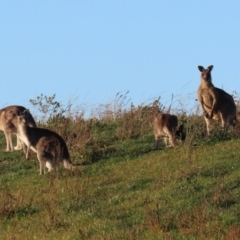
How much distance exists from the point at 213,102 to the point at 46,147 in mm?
3879

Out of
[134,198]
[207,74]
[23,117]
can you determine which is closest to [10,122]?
[23,117]

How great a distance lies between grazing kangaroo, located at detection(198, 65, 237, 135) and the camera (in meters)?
16.0

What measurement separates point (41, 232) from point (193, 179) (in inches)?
103

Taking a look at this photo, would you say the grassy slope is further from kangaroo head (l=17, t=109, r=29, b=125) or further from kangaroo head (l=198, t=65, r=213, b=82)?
kangaroo head (l=198, t=65, r=213, b=82)

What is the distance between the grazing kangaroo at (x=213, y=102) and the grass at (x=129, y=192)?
374 millimetres

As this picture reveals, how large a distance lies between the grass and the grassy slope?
0.01 meters

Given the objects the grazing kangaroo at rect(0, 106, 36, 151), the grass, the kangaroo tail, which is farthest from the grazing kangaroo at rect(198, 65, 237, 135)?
the grazing kangaroo at rect(0, 106, 36, 151)

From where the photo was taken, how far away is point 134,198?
11.0 m

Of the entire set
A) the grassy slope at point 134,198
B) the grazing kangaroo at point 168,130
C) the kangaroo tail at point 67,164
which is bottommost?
the grassy slope at point 134,198

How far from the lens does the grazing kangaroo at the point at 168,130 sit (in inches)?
578

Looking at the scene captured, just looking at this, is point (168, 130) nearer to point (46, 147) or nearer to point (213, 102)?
point (213, 102)

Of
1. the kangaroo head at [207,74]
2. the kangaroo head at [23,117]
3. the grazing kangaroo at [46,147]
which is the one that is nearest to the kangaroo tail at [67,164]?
the grazing kangaroo at [46,147]

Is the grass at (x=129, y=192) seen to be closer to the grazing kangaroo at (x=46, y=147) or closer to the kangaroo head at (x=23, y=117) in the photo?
the grazing kangaroo at (x=46, y=147)

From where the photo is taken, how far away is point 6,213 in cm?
1108
